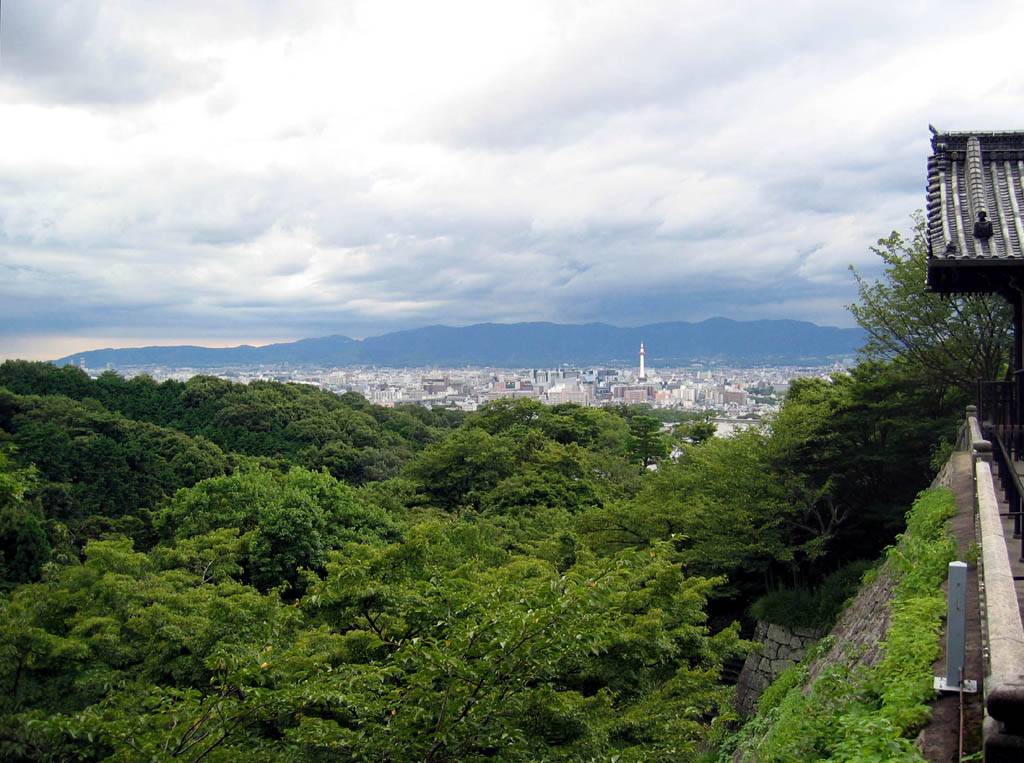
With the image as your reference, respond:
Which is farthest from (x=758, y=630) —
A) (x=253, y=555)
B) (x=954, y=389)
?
(x=253, y=555)

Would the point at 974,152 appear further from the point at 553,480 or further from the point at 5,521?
the point at 5,521

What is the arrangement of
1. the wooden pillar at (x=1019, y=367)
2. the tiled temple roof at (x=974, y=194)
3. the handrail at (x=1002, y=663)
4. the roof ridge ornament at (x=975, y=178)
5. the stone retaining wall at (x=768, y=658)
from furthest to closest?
the stone retaining wall at (x=768, y=658) < the roof ridge ornament at (x=975, y=178) < the wooden pillar at (x=1019, y=367) < the tiled temple roof at (x=974, y=194) < the handrail at (x=1002, y=663)

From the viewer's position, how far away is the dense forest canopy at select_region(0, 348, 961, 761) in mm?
5676

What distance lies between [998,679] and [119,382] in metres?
60.3

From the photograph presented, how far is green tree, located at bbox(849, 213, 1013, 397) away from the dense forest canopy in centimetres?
60

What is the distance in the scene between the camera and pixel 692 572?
50.5 ft

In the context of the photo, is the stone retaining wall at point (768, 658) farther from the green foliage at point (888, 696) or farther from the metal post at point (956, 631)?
the metal post at point (956, 631)

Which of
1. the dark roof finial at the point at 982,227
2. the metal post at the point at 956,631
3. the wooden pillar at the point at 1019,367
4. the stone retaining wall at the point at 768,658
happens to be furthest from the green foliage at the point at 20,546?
the dark roof finial at the point at 982,227

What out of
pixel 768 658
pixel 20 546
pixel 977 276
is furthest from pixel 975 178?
pixel 20 546

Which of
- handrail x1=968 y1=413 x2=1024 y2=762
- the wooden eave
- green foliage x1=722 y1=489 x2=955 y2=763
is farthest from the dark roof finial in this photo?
handrail x1=968 y1=413 x2=1024 y2=762

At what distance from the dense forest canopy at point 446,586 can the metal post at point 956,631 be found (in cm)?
237

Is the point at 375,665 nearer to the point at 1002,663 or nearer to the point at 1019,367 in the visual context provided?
the point at 1002,663

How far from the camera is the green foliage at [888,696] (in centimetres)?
383

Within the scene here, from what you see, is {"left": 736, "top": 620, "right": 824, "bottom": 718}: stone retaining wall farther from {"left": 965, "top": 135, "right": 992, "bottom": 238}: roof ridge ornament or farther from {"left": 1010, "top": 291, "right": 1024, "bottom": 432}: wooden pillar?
{"left": 965, "top": 135, "right": 992, "bottom": 238}: roof ridge ornament
